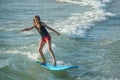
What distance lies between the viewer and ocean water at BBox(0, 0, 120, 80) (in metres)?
12.4

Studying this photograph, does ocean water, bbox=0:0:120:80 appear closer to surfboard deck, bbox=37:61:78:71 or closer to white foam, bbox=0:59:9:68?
white foam, bbox=0:59:9:68

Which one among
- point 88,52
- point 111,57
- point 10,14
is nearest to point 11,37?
point 88,52

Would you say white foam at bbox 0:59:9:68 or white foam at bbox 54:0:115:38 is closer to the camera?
white foam at bbox 0:59:9:68

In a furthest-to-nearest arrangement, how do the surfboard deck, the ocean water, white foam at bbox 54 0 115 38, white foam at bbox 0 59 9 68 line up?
white foam at bbox 54 0 115 38
white foam at bbox 0 59 9 68
the ocean water
the surfboard deck

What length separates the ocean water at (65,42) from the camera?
12367 millimetres

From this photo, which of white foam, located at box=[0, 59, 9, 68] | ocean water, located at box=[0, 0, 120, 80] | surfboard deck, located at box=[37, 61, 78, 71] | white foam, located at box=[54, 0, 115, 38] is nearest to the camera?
surfboard deck, located at box=[37, 61, 78, 71]

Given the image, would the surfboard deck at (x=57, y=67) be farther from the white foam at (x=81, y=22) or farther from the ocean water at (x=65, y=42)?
the white foam at (x=81, y=22)

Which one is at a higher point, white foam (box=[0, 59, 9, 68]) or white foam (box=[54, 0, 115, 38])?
white foam (box=[0, 59, 9, 68])

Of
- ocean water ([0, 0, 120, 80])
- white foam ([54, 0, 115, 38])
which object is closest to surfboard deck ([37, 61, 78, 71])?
ocean water ([0, 0, 120, 80])

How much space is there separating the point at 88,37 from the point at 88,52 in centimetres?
291

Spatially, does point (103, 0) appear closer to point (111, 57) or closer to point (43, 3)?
point (43, 3)

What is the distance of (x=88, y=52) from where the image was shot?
14945 mm

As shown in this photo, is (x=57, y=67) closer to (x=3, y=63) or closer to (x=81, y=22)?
(x=3, y=63)

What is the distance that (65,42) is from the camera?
53.2 ft
